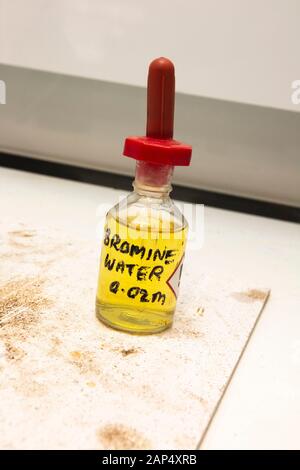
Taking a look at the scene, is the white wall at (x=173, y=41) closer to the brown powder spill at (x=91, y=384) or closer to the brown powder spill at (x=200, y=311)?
the brown powder spill at (x=200, y=311)

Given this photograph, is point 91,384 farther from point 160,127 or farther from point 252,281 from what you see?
point 252,281

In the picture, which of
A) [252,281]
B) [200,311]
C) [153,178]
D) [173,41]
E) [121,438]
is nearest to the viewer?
[121,438]

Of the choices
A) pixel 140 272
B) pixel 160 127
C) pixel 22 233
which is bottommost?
pixel 22 233

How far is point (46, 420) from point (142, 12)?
27.4 inches

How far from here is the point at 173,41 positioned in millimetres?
837

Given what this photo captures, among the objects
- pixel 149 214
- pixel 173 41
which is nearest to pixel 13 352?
pixel 149 214

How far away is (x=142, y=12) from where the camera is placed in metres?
0.84

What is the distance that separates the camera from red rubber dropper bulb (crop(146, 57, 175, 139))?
1.36ft

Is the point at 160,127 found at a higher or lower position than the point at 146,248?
higher

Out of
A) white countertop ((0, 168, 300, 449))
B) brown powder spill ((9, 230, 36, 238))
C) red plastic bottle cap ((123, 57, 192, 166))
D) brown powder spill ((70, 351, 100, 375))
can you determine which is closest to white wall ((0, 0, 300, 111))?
white countertop ((0, 168, 300, 449))

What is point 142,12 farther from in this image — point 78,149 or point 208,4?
point 78,149

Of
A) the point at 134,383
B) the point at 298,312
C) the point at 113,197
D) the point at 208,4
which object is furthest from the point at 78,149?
the point at 134,383

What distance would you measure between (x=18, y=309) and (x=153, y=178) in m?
0.18

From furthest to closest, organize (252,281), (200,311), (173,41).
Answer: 1. (173,41)
2. (252,281)
3. (200,311)
